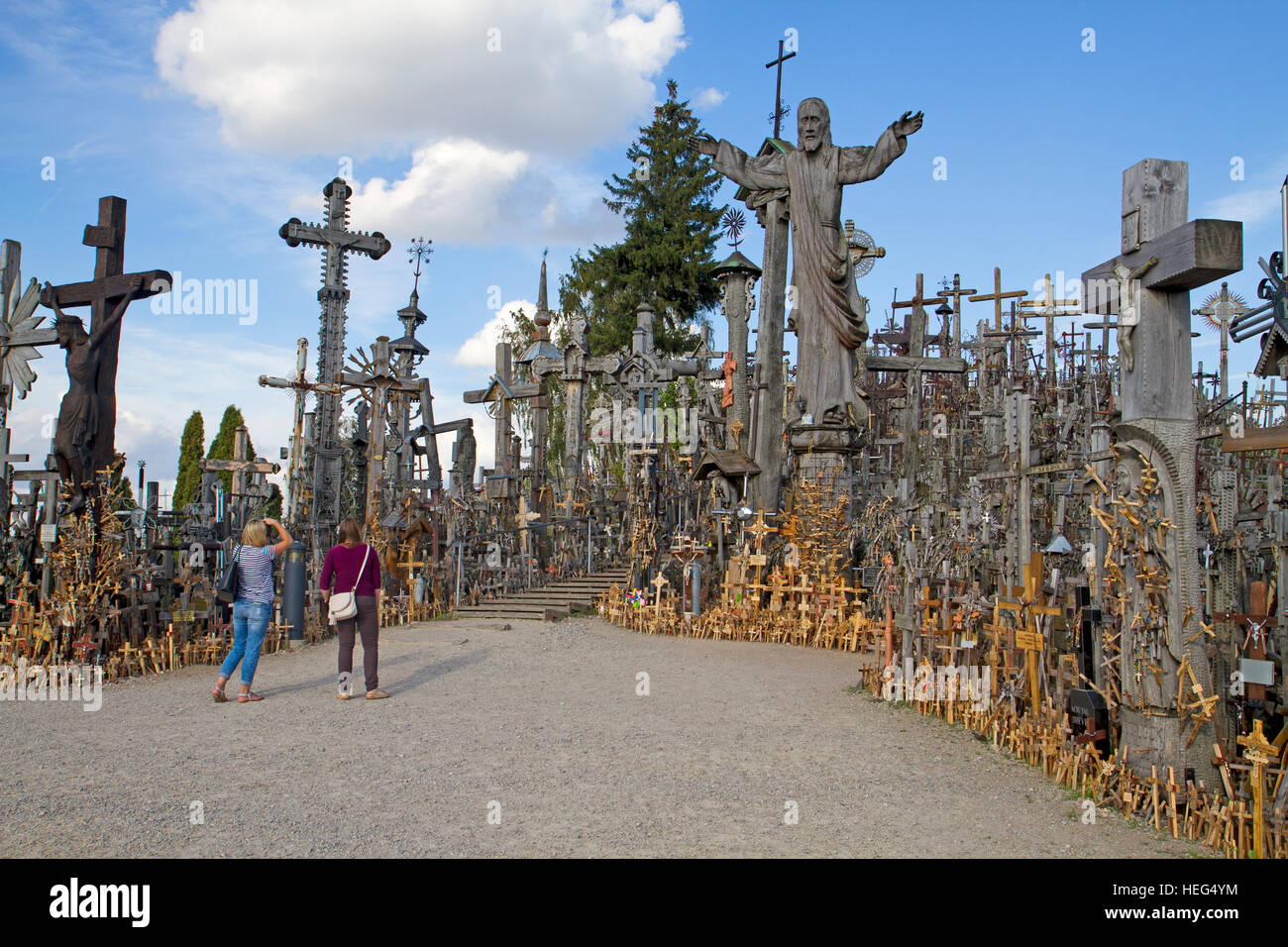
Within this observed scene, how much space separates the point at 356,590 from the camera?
8930 mm

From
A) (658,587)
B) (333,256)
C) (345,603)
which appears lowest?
(658,587)

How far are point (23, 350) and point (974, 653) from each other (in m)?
12.2

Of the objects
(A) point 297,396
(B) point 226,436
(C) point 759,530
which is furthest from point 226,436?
(C) point 759,530

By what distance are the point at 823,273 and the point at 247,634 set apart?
35.9 ft

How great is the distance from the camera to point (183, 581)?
1131 centimetres

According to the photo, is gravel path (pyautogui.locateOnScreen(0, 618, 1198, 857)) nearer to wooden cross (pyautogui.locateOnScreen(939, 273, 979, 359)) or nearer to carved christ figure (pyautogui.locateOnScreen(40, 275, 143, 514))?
carved christ figure (pyautogui.locateOnScreen(40, 275, 143, 514))

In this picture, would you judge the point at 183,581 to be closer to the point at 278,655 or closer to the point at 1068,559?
the point at 278,655

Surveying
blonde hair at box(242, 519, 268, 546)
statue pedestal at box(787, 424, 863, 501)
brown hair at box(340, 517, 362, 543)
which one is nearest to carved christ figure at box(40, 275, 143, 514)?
blonde hair at box(242, 519, 268, 546)

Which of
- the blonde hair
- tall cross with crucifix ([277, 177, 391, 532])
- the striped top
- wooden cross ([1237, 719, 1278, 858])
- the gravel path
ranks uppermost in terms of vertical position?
tall cross with crucifix ([277, 177, 391, 532])

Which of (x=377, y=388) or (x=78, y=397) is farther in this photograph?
(x=377, y=388)

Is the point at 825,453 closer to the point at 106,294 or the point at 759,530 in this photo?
the point at 759,530

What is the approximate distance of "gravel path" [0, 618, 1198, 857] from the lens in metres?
4.89

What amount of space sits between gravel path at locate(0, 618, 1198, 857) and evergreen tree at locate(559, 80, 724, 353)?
2350 centimetres
